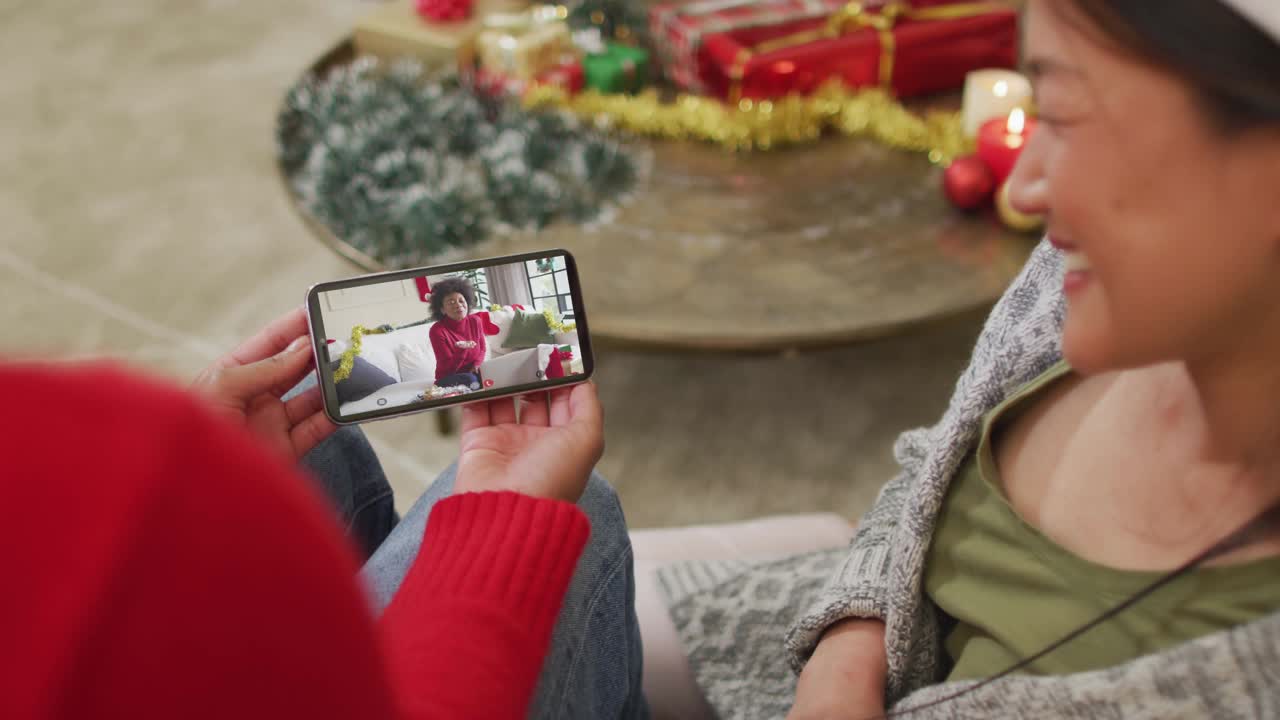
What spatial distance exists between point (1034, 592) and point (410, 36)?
1645mm

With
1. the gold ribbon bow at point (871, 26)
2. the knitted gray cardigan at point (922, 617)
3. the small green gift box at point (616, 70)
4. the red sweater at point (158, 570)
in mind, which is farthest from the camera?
the small green gift box at point (616, 70)

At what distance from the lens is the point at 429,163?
5.47 feet

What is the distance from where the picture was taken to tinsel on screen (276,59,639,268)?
1521 mm

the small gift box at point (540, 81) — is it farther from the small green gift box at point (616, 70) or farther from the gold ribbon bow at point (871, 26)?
the gold ribbon bow at point (871, 26)

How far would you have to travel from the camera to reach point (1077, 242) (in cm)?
55

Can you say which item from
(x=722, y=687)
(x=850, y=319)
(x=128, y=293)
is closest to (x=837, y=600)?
(x=722, y=687)

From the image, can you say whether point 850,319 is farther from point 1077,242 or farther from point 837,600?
point 1077,242

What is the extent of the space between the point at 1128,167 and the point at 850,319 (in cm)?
85

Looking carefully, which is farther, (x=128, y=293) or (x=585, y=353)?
(x=128, y=293)

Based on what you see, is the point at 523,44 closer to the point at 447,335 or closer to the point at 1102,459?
the point at 447,335

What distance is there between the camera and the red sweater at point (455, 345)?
37.9 inches

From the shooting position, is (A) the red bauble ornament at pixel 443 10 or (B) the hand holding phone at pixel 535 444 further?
(A) the red bauble ornament at pixel 443 10

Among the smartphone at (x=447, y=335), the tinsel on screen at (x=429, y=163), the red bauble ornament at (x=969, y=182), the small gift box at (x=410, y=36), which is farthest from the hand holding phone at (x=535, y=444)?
the small gift box at (x=410, y=36)

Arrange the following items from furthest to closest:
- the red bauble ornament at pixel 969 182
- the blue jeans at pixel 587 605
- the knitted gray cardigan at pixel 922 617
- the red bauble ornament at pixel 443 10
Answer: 1. the red bauble ornament at pixel 443 10
2. the red bauble ornament at pixel 969 182
3. the blue jeans at pixel 587 605
4. the knitted gray cardigan at pixel 922 617
